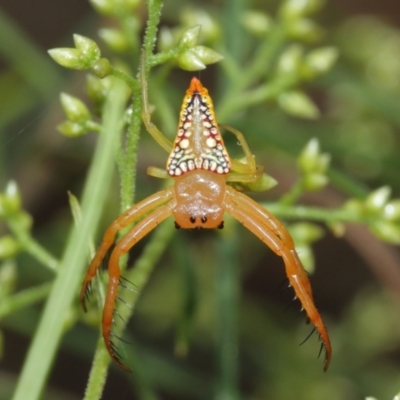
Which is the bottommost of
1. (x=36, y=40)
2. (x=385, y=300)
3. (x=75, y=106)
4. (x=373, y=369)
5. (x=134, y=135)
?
(x=134, y=135)

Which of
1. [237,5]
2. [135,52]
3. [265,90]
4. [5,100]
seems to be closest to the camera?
[135,52]

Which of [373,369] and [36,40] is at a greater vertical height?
[36,40]

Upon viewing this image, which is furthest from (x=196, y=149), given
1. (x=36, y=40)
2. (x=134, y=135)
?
(x=36, y=40)

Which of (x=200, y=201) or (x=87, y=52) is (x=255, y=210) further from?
(x=87, y=52)

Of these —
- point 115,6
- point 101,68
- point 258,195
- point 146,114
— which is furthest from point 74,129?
point 258,195

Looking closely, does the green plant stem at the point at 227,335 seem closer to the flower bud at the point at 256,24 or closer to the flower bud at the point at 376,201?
the flower bud at the point at 376,201

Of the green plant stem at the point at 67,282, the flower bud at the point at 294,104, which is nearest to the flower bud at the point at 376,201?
the flower bud at the point at 294,104

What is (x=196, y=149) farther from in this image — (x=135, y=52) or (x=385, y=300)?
(x=385, y=300)

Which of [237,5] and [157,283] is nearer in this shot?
[237,5]
